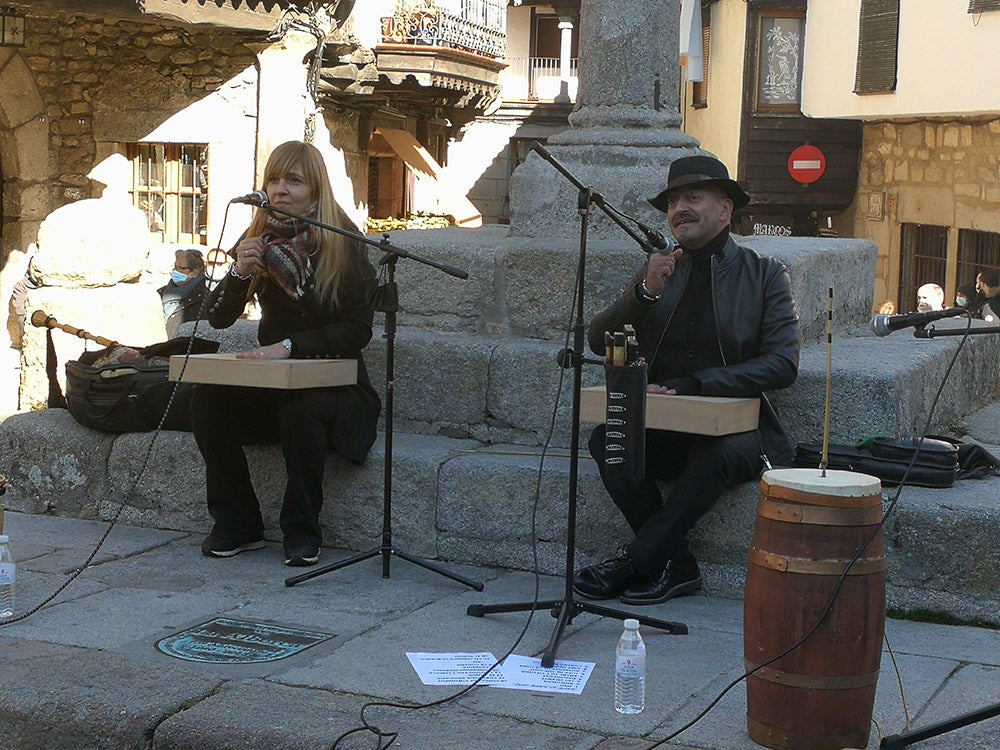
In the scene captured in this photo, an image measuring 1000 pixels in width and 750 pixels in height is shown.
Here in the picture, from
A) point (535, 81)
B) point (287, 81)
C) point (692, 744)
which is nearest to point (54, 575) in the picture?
point (692, 744)

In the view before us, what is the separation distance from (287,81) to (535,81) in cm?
1749

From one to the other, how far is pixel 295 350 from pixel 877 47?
1335 cm

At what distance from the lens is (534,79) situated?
31.5 meters

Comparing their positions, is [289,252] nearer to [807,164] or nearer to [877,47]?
[877,47]

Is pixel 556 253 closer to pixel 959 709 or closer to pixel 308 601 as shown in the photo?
pixel 308 601

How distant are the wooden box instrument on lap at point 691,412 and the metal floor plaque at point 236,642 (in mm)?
1130

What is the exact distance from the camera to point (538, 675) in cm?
386

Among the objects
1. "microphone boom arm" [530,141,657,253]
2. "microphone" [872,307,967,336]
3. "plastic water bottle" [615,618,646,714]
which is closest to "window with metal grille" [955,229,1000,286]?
"microphone boom arm" [530,141,657,253]

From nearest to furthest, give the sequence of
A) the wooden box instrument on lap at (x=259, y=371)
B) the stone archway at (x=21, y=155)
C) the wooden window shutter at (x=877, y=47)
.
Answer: the wooden box instrument on lap at (x=259, y=371)
the stone archway at (x=21, y=155)
the wooden window shutter at (x=877, y=47)

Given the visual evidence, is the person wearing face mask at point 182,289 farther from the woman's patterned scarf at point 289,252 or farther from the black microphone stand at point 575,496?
the black microphone stand at point 575,496

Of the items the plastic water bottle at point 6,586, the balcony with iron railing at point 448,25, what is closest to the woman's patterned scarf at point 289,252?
the plastic water bottle at point 6,586

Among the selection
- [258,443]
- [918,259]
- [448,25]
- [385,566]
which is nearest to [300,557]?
[385,566]

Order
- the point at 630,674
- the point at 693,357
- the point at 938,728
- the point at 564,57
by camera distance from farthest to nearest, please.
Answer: the point at 564,57 < the point at 693,357 < the point at 630,674 < the point at 938,728

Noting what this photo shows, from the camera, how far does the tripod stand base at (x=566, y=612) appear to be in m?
4.09
